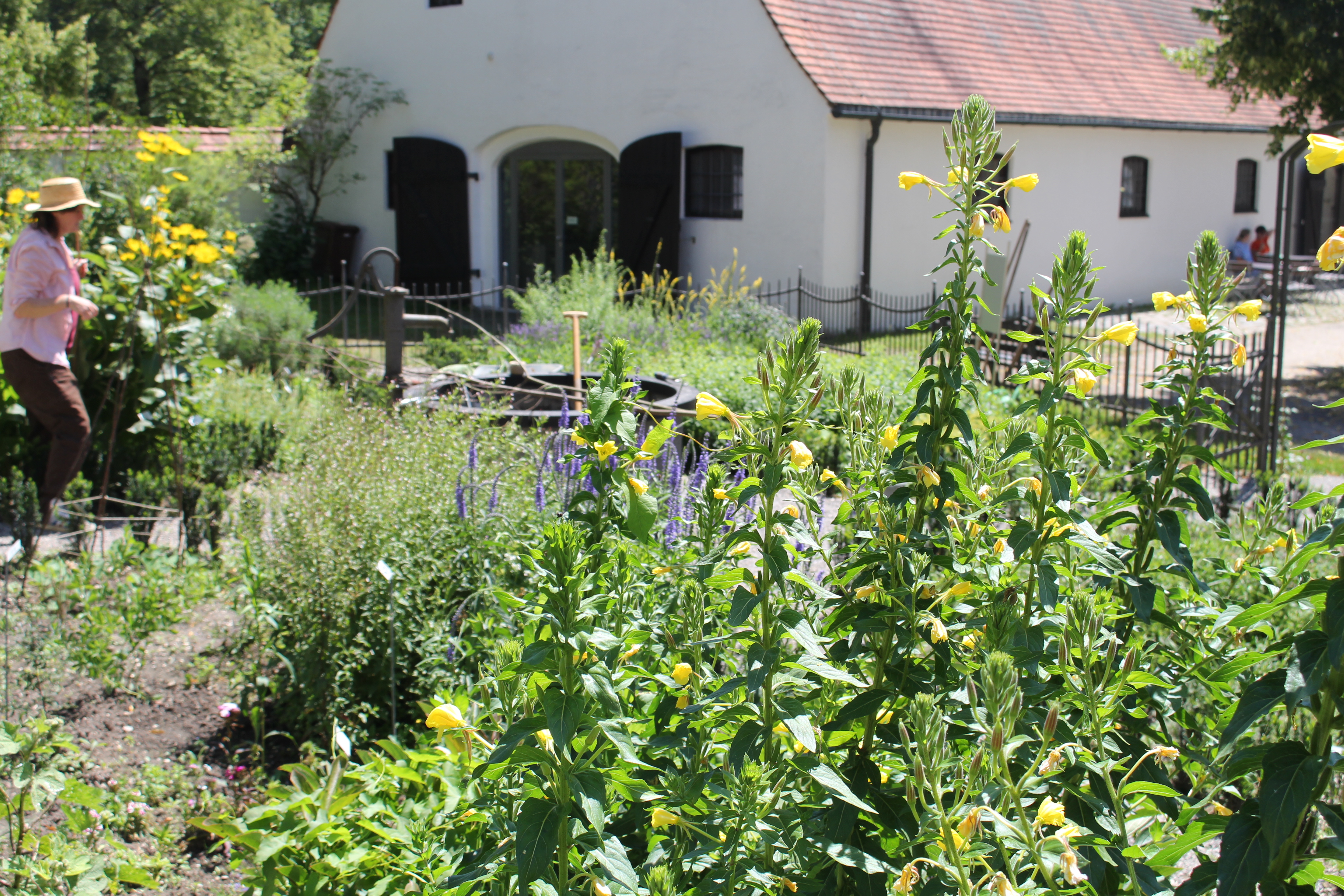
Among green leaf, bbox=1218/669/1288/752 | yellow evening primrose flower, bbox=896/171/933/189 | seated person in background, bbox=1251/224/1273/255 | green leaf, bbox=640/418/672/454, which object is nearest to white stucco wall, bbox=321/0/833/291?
seated person in background, bbox=1251/224/1273/255

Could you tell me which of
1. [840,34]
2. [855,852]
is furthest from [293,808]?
[840,34]

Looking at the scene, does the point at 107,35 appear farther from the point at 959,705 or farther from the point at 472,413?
the point at 959,705

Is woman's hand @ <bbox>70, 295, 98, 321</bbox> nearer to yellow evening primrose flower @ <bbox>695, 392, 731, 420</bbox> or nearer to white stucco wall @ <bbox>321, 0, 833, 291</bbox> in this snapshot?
yellow evening primrose flower @ <bbox>695, 392, 731, 420</bbox>

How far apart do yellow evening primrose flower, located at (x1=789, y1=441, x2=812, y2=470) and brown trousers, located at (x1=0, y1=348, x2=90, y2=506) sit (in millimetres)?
5361

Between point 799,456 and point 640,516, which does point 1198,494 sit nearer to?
Answer: point 799,456

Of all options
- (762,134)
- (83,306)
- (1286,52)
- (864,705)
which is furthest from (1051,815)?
(762,134)

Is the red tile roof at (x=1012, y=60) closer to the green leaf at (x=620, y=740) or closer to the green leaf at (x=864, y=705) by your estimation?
the green leaf at (x=864, y=705)

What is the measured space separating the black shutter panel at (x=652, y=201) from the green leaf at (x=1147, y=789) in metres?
13.9

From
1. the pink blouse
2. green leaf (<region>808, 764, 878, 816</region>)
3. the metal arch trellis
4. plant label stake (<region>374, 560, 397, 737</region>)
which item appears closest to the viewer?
green leaf (<region>808, 764, 878, 816</region>)

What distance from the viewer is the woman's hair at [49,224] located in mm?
5762

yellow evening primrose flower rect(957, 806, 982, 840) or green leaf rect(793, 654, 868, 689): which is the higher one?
green leaf rect(793, 654, 868, 689)

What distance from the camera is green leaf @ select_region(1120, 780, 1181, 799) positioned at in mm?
1517

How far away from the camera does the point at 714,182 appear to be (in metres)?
15.5

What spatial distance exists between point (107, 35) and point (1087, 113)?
84.0ft
